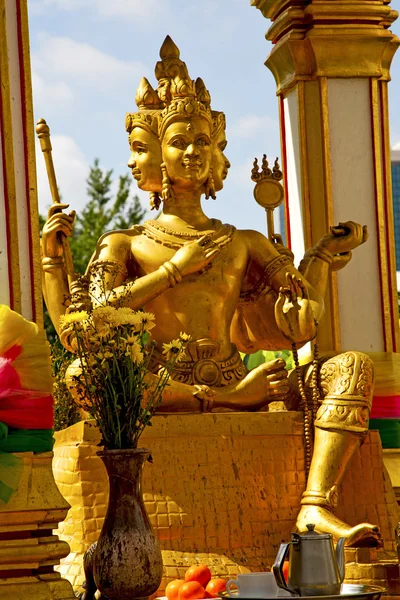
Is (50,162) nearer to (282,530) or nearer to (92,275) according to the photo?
(92,275)

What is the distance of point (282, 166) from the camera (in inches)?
328

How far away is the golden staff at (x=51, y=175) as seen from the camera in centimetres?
675

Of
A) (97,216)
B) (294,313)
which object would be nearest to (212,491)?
(294,313)

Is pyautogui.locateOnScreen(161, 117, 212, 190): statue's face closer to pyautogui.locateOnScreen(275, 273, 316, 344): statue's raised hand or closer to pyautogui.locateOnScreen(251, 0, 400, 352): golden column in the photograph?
pyautogui.locateOnScreen(275, 273, 316, 344): statue's raised hand

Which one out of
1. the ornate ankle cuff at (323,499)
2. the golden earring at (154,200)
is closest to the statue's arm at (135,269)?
the golden earring at (154,200)

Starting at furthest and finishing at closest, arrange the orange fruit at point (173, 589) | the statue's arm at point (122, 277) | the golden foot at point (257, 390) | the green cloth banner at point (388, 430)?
the green cloth banner at point (388, 430)
the golden foot at point (257, 390)
the statue's arm at point (122, 277)
the orange fruit at point (173, 589)

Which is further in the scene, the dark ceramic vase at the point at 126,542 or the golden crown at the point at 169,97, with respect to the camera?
the golden crown at the point at 169,97

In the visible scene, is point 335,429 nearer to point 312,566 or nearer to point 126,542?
point 126,542

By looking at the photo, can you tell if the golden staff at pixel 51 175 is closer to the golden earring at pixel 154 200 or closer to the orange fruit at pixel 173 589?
the golden earring at pixel 154 200

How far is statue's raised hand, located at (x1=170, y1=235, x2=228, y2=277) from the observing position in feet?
21.8

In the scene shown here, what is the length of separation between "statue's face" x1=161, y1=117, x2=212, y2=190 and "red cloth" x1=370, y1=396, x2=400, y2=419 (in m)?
1.59

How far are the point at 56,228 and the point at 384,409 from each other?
215 centimetres

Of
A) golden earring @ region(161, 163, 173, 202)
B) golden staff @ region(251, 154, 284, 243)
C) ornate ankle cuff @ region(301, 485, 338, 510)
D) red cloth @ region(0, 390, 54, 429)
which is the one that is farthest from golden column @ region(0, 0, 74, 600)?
golden staff @ region(251, 154, 284, 243)

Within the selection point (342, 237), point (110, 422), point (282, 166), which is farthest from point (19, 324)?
point (282, 166)
